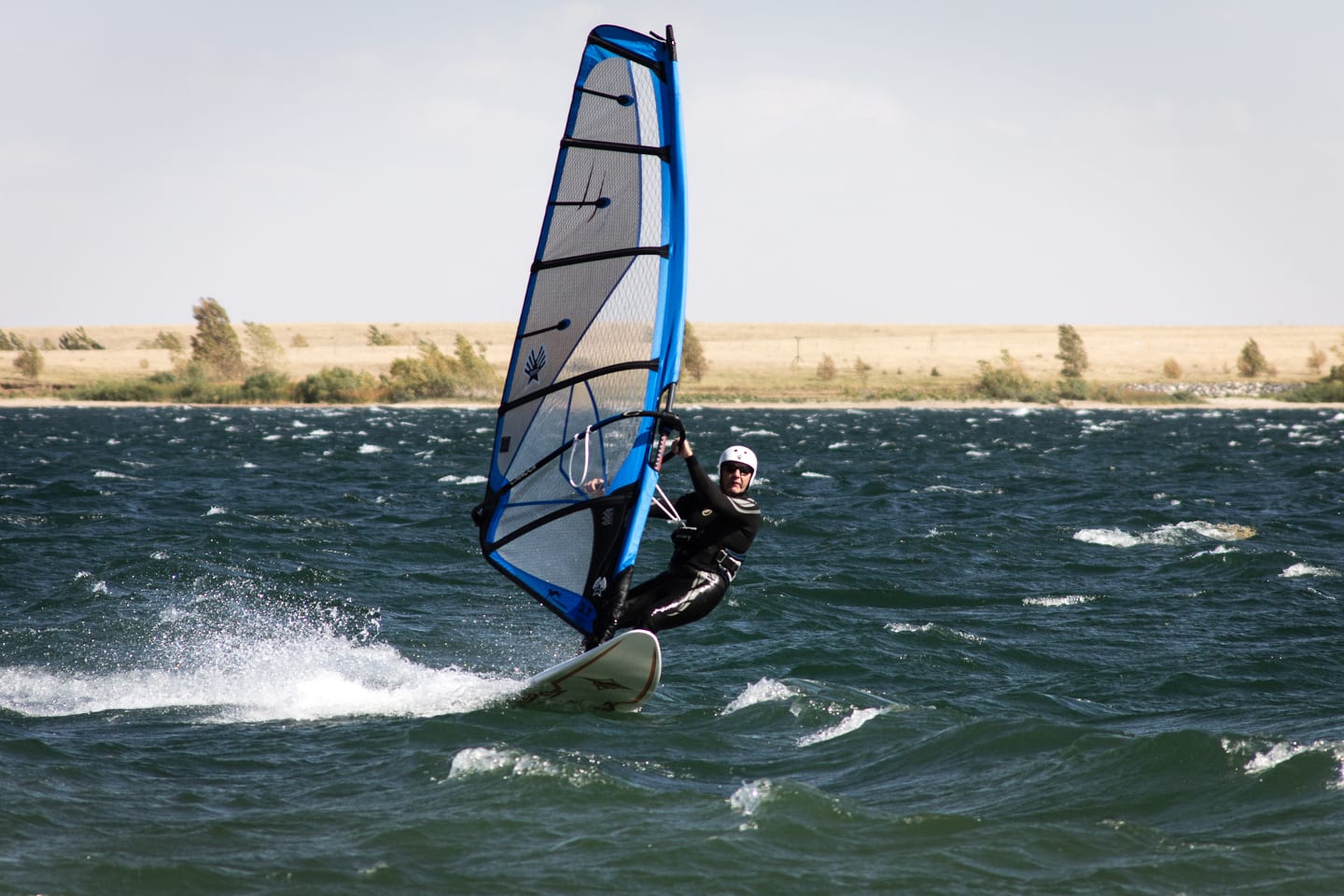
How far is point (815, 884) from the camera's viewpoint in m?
5.70

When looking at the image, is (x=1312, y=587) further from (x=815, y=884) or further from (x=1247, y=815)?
(x=815, y=884)

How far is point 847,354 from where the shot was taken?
378 feet

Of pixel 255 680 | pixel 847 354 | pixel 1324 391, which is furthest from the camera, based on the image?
pixel 847 354

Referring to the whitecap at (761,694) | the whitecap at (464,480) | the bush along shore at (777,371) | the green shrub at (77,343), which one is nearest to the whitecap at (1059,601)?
the whitecap at (761,694)

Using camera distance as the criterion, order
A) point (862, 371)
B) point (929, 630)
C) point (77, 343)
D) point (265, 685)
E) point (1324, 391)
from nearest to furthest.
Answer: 1. point (265, 685)
2. point (929, 630)
3. point (1324, 391)
4. point (862, 371)
5. point (77, 343)

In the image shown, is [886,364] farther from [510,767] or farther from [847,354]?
[510,767]

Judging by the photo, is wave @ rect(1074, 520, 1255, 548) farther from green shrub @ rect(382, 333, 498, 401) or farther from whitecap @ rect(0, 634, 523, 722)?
green shrub @ rect(382, 333, 498, 401)

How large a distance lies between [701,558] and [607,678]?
3.16 feet

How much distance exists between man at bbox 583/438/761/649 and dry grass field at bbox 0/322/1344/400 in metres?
72.3

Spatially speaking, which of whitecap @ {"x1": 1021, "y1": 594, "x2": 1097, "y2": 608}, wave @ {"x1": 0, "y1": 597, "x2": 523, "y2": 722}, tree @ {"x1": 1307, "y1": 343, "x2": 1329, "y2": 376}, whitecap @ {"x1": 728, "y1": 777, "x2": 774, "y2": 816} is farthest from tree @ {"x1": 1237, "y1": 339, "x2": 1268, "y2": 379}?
whitecap @ {"x1": 728, "y1": 777, "x2": 774, "y2": 816}

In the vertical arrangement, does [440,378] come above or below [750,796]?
above

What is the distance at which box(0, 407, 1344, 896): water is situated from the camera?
19.6 feet

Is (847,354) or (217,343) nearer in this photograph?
(217,343)

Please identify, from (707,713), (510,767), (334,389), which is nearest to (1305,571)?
(707,713)
